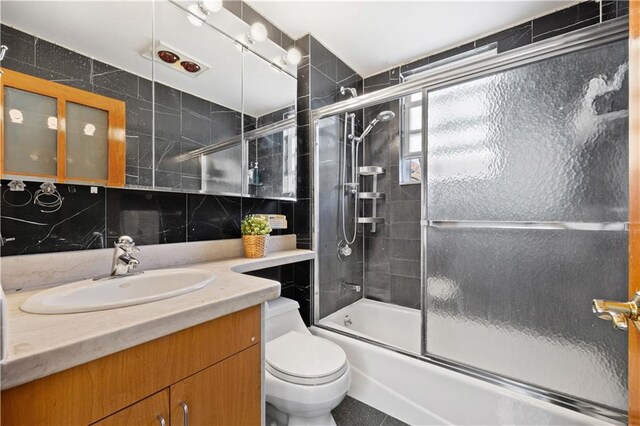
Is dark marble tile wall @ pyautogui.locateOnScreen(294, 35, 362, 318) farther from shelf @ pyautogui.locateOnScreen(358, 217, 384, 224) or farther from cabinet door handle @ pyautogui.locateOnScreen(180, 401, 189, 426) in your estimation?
cabinet door handle @ pyautogui.locateOnScreen(180, 401, 189, 426)

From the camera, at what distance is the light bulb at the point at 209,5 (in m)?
1.39

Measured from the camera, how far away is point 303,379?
3.82 ft

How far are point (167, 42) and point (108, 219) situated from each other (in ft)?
2.95

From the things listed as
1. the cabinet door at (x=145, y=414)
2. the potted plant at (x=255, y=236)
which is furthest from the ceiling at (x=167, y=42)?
the cabinet door at (x=145, y=414)

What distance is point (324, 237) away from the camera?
6.81 feet

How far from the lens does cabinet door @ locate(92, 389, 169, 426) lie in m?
0.59

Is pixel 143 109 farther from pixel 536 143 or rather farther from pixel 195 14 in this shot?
pixel 536 143

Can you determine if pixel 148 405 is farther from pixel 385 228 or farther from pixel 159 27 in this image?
pixel 385 228

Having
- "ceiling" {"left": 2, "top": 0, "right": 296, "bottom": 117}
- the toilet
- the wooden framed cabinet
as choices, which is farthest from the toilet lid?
"ceiling" {"left": 2, "top": 0, "right": 296, "bottom": 117}

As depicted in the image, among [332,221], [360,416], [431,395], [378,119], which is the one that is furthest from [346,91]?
[360,416]

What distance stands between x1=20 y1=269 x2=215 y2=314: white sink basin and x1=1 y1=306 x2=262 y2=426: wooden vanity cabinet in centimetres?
17

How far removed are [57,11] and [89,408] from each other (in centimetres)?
135

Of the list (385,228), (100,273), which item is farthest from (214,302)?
(385,228)

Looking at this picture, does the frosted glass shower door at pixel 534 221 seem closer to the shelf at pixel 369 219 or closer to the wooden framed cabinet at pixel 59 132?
the shelf at pixel 369 219
